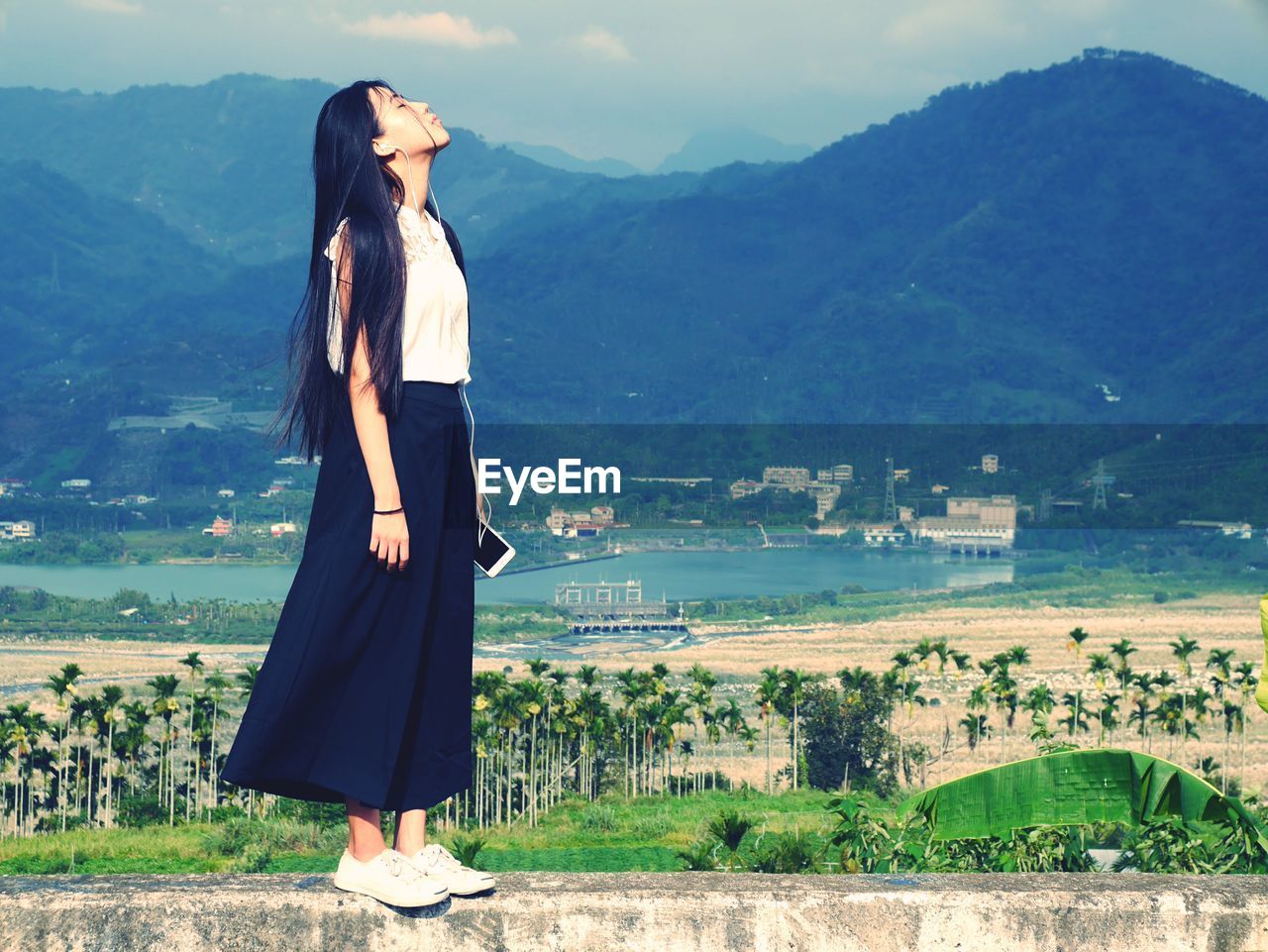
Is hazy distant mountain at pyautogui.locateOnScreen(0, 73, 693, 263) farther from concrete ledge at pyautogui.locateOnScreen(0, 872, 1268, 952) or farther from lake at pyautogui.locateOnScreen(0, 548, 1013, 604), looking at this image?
concrete ledge at pyautogui.locateOnScreen(0, 872, 1268, 952)

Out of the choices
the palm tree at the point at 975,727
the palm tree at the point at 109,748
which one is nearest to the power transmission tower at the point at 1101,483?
the palm tree at the point at 975,727

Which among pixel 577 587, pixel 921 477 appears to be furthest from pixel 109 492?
pixel 921 477

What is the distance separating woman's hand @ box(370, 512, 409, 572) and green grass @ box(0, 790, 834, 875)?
11.9 m

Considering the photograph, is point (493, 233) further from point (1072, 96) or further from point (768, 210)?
point (1072, 96)

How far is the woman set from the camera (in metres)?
2.47

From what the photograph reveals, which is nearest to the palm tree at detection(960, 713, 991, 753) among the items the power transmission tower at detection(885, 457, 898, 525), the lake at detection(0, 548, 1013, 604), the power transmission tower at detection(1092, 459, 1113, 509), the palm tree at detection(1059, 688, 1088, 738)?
the palm tree at detection(1059, 688, 1088, 738)

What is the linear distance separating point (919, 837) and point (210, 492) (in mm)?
85662

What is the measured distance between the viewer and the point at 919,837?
5238 mm

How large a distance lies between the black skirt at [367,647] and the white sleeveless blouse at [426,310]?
0.05m

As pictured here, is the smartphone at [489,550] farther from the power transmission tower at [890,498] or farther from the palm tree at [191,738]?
the power transmission tower at [890,498]

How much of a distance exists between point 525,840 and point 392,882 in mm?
18937

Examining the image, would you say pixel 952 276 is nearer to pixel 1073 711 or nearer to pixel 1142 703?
pixel 1073 711

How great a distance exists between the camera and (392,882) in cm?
238

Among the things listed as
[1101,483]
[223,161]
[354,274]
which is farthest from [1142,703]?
[223,161]
